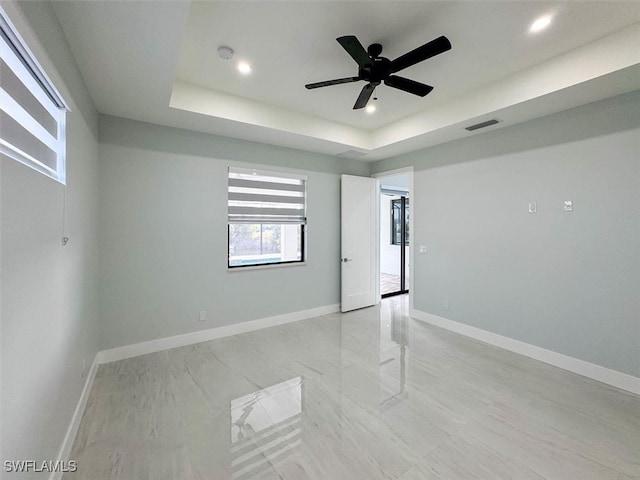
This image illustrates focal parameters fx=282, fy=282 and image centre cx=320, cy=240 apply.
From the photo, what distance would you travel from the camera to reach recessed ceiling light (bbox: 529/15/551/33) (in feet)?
6.69

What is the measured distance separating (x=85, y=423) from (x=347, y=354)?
2.34 meters

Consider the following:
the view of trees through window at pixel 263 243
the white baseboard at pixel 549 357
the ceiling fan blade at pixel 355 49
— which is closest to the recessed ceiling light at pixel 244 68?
the ceiling fan blade at pixel 355 49

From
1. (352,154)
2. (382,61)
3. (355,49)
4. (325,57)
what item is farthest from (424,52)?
(352,154)

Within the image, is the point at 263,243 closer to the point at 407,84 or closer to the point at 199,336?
the point at 199,336

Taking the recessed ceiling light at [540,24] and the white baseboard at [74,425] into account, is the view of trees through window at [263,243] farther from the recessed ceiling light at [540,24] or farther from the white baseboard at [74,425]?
the recessed ceiling light at [540,24]

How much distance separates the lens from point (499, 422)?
2107 mm

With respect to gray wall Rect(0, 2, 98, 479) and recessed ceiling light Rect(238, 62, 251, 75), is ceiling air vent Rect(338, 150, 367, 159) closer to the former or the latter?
recessed ceiling light Rect(238, 62, 251, 75)

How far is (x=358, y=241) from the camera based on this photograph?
198 inches

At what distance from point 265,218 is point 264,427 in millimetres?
2635

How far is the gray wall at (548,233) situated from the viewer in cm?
259

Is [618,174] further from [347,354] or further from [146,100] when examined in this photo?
[146,100]

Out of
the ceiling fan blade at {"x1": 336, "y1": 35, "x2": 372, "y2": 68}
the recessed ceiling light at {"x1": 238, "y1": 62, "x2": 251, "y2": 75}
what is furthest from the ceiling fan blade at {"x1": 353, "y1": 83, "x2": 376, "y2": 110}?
the recessed ceiling light at {"x1": 238, "y1": 62, "x2": 251, "y2": 75}

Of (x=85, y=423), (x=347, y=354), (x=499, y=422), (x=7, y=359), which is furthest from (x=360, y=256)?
(x=7, y=359)

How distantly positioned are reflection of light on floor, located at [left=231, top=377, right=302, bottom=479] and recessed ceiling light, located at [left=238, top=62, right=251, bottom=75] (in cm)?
296
